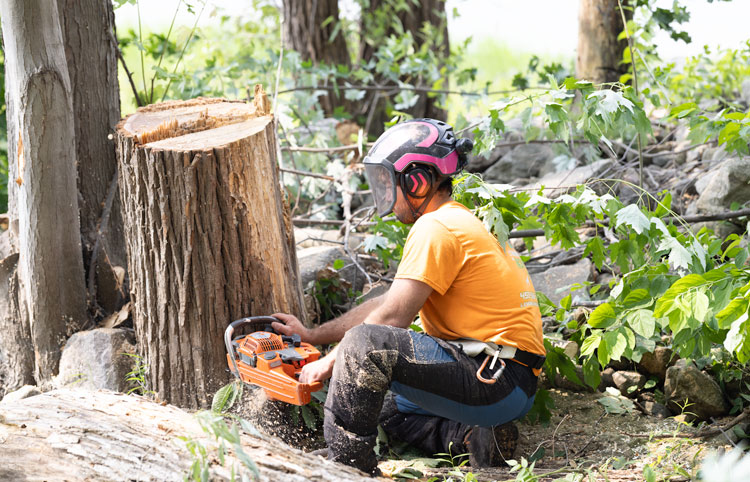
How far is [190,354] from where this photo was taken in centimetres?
320

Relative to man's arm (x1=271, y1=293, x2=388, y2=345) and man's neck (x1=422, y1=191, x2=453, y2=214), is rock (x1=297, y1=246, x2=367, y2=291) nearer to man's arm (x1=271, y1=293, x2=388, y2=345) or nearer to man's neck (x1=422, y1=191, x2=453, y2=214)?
man's arm (x1=271, y1=293, x2=388, y2=345)

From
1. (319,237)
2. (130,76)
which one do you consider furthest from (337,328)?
(319,237)

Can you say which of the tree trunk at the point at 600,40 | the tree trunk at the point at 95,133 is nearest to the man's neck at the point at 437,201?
the tree trunk at the point at 95,133

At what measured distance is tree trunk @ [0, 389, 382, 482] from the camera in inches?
86.8

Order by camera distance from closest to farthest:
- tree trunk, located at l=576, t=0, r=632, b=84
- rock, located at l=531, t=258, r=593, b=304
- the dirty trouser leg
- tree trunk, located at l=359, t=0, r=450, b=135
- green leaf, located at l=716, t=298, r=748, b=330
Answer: green leaf, located at l=716, t=298, r=748, b=330 → the dirty trouser leg → rock, located at l=531, t=258, r=593, b=304 → tree trunk, located at l=576, t=0, r=632, b=84 → tree trunk, located at l=359, t=0, r=450, b=135

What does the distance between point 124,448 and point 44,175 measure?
182 centimetres

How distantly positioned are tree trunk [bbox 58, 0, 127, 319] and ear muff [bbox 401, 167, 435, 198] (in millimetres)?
1812

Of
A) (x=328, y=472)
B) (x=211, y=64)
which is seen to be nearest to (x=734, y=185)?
(x=328, y=472)

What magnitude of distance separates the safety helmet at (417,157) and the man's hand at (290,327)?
2.13 feet

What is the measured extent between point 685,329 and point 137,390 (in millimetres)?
2637

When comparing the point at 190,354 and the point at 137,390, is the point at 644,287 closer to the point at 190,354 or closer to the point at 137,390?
the point at 190,354

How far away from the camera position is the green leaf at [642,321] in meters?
2.78

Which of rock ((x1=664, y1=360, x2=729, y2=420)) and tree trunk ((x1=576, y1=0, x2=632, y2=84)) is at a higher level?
→ tree trunk ((x1=576, y1=0, x2=632, y2=84))

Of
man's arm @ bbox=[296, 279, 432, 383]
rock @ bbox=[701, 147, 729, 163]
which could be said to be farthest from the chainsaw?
rock @ bbox=[701, 147, 729, 163]
